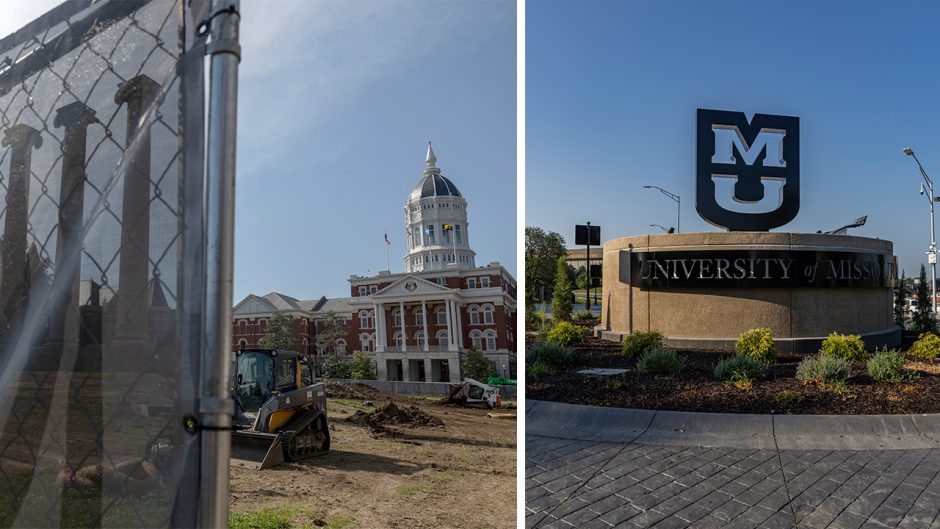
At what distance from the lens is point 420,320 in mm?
45062

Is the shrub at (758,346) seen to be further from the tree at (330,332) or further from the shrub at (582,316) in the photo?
Answer: the tree at (330,332)

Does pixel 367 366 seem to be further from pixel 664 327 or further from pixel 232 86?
pixel 232 86

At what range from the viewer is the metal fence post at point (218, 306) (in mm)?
907

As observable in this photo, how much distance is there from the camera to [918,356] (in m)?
10.2

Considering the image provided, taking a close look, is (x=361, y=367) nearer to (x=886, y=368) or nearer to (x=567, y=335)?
(x=567, y=335)

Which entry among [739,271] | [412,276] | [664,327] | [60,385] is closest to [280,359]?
[664,327]

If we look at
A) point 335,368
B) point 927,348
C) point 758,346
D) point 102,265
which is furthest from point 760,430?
point 335,368

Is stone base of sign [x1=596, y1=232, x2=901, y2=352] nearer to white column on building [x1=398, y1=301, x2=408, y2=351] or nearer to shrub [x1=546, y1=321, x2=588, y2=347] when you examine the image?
shrub [x1=546, y1=321, x2=588, y2=347]

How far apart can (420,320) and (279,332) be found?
9886 millimetres

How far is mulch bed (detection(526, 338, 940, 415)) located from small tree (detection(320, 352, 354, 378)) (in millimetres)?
33228

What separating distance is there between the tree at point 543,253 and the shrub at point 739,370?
93.1ft

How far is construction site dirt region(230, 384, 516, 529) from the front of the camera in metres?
6.71

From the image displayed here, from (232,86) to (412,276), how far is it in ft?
144

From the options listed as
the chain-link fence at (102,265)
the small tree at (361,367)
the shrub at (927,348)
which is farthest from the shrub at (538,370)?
the small tree at (361,367)
